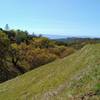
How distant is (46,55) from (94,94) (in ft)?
244

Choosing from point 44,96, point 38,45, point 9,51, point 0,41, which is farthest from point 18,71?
point 44,96

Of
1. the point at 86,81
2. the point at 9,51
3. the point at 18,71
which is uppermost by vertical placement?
the point at 86,81

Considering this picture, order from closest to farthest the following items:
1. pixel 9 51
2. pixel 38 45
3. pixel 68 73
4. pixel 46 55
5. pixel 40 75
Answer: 1. pixel 68 73
2. pixel 40 75
3. pixel 9 51
4. pixel 46 55
5. pixel 38 45

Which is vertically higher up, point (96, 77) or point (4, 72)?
point (96, 77)

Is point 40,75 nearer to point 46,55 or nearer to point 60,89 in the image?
point 60,89

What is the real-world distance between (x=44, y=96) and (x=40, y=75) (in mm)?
7360

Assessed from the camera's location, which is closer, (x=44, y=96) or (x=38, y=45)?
(x=44, y=96)

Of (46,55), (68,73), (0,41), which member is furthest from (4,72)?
(68,73)

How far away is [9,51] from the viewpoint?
79.8m

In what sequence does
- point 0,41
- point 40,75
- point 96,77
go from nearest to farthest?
point 96,77 < point 40,75 < point 0,41

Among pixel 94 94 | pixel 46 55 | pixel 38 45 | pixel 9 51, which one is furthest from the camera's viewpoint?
pixel 38 45

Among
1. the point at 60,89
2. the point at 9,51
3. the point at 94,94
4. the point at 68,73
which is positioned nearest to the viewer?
the point at 94,94

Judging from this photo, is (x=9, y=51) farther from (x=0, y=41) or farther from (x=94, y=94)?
(x=94, y=94)

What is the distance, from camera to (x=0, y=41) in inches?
2842
